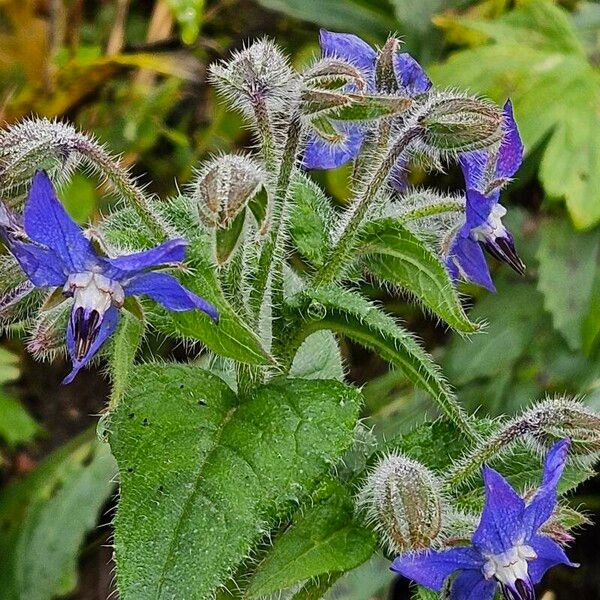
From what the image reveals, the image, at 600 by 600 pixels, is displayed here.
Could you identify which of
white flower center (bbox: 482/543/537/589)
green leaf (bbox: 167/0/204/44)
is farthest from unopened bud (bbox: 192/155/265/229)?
green leaf (bbox: 167/0/204/44)

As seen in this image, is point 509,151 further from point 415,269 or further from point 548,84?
point 548,84

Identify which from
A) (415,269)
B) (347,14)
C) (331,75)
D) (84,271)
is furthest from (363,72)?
(347,14)

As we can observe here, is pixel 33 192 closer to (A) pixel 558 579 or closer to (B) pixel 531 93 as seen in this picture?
(B) pixel 531 93

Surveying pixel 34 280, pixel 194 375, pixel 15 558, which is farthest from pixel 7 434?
pixel 34 280

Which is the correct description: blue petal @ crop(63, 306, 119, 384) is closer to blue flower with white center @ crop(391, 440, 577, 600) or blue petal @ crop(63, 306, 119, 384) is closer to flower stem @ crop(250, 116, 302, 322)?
flower stem @ crop(250, 116, 302, 322)

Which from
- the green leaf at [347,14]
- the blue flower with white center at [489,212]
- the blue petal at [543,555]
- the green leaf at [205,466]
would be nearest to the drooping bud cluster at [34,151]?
the green leaf at [205,466]

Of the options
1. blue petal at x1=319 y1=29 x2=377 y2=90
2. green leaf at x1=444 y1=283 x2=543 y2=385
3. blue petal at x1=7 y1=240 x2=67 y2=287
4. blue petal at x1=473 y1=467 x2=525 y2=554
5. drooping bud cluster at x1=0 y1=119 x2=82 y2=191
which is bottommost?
green leaf at x1=444 y1=283 x2=543 y2=385
